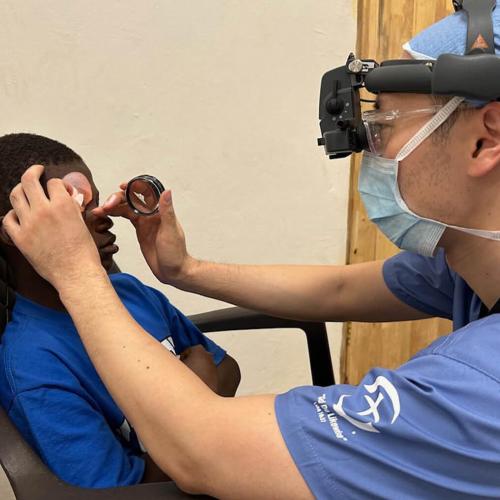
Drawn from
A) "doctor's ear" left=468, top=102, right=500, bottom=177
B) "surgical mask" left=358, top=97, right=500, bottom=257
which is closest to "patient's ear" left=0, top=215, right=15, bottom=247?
"surgical mask" left=358, top=97, right=500, bottom=257

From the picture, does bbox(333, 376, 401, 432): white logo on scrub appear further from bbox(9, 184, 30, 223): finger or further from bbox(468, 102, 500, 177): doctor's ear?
bbox(9, 184, 30, 223): finger

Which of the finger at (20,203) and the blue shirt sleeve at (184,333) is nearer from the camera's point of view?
the finger at (20,203)

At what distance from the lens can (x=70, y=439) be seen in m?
0.78

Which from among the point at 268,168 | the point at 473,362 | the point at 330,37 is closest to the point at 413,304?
the point at 473,362

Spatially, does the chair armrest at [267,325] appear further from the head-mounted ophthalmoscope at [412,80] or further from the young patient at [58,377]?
the head-mounted ophthalmoscope at [412,80]

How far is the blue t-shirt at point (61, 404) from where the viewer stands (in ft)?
2.54

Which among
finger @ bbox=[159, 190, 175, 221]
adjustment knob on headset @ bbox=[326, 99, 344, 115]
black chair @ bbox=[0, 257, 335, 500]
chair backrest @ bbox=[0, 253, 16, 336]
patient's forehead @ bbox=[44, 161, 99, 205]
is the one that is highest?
adjustment knob on headset @ bbox=[326, 99, 344, 115]

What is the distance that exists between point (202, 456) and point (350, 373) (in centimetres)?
134

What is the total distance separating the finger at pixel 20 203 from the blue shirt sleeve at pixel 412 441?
42 centimetres

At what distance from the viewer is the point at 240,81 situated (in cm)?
148

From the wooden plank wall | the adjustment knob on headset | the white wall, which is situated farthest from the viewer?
the wooden plank wall

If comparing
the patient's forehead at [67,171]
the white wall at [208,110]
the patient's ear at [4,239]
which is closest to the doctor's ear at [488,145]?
the patient's forehead at [67,171]

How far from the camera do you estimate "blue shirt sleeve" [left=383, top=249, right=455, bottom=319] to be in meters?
1.07

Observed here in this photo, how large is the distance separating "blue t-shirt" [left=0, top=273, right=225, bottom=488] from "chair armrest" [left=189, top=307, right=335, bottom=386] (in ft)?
1.04
